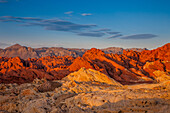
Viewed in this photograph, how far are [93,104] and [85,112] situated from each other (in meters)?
0.85

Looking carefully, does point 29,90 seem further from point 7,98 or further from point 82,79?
point 82,79

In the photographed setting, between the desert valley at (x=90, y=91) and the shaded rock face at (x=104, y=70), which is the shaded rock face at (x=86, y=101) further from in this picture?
the shaded rock face at (x=104, y=70)

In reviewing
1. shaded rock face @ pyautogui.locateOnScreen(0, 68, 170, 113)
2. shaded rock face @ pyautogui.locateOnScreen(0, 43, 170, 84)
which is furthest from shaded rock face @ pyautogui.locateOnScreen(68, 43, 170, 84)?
shaded rock face @ pyautogui.locateOnScreen(0, 68, 170, 113)

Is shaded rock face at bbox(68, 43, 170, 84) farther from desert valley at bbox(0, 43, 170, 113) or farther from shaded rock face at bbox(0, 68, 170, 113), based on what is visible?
shaded rock face at bbox(0, 68, 170, 113)

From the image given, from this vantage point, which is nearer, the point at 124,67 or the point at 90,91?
the point at 90,91

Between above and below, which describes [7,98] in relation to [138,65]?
below

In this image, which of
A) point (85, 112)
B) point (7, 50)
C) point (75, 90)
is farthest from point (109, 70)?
point (7, 50)

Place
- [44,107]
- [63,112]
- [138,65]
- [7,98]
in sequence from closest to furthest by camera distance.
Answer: [63,112]
[44,107]
[7,98]
[138,65]

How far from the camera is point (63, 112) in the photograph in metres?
5.72

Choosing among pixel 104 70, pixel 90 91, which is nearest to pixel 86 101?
pixel 90 91

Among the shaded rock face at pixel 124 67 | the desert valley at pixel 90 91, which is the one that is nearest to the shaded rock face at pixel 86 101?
the desert valley at pixel 90 91

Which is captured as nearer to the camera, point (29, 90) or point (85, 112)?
point (85, 112)

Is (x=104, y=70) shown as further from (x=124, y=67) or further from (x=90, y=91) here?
(x=90, y=91)

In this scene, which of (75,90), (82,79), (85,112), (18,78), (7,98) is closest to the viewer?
(85,112)
